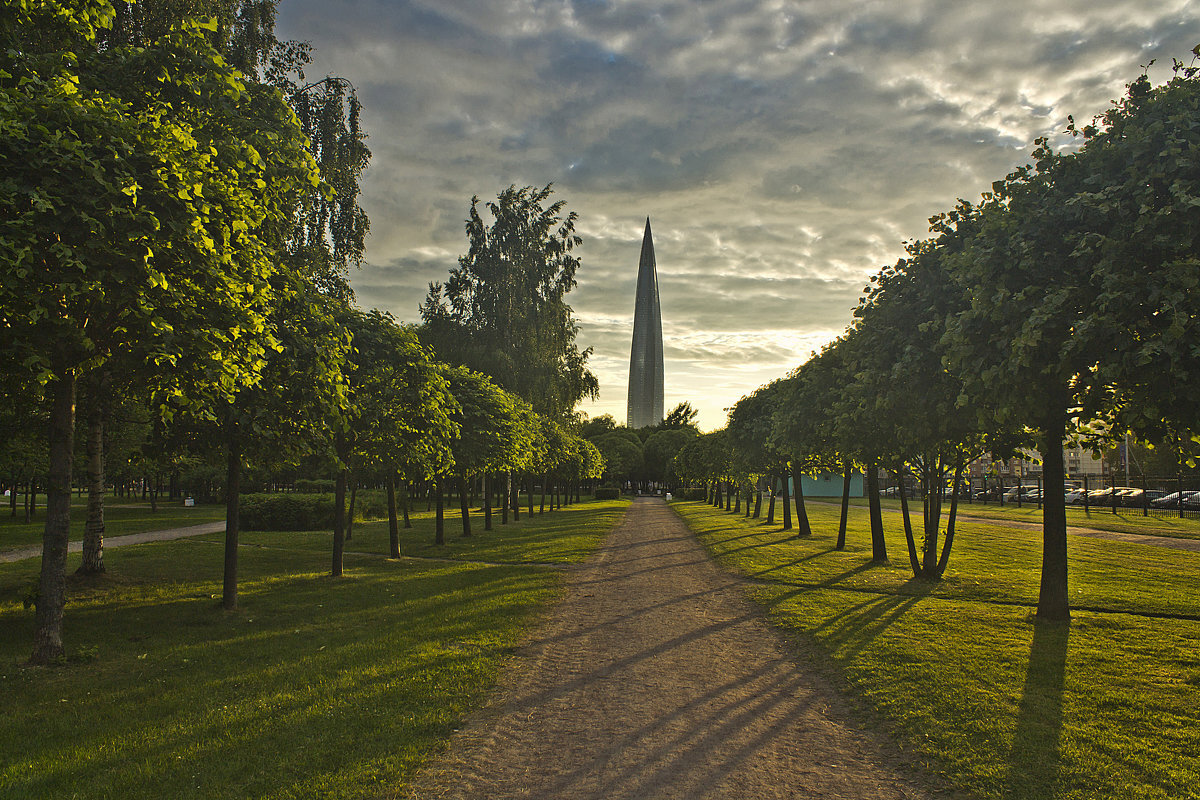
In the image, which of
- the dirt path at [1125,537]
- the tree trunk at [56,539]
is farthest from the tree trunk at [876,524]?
the tree trunk at [56,539]

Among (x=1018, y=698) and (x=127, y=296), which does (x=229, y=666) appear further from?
(x=1018, y=698)

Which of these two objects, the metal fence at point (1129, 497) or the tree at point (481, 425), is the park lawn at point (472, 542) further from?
the metal fence at point (1129, 497)

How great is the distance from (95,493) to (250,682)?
27.9 ft

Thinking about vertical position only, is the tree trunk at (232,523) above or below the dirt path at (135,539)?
above

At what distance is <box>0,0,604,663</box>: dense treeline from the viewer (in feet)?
19.8

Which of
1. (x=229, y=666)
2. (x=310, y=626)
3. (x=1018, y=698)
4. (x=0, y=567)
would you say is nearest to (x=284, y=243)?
(x=310, y=626)

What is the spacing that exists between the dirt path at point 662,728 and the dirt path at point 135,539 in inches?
528

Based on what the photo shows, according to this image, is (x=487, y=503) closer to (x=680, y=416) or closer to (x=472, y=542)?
(x=472, y=542)

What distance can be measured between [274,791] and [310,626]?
5.85m

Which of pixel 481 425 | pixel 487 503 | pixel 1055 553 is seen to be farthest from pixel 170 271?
pixel 487 503

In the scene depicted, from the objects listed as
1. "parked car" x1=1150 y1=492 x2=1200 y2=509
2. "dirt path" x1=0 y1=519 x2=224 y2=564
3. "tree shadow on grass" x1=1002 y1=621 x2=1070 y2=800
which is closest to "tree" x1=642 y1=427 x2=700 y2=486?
"parked car" x1=1150 y1=492 x2=1200 y2=509

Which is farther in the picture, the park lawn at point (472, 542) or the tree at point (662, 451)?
the tree at point (662, 451)

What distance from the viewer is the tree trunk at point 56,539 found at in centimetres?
764

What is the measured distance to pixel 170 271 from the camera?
22.4ft
